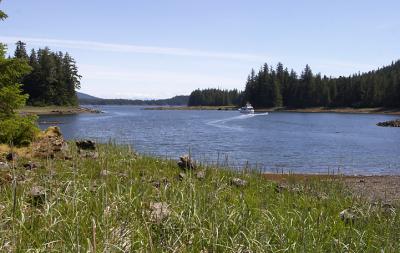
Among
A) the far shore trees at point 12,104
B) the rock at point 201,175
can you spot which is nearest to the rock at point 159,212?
the rock at point 201,175

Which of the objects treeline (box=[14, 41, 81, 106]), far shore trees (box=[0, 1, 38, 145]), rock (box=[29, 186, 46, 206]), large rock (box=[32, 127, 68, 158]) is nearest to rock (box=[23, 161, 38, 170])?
large rock (box=[32, 127, 68, 158])

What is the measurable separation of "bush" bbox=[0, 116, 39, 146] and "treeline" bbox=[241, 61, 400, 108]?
470ft

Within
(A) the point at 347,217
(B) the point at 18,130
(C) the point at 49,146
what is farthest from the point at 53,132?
(A) the point at 347,217

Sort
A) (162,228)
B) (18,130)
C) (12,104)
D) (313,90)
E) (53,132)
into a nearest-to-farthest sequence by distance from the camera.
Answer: (162,228) → (18,130) → (12,104) → (53,132) → (313,90)

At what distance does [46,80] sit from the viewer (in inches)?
5187

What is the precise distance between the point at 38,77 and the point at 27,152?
122173mm

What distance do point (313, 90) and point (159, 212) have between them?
556 ft

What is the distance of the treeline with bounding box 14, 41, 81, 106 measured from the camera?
13088 cm

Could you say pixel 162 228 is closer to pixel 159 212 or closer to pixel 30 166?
pixel 159 212

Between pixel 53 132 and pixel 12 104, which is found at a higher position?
pixel 12 104

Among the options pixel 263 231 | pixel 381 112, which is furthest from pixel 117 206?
pixel 381 112

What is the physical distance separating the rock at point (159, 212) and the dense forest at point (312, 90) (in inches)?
5930

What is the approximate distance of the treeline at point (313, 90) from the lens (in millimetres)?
153250

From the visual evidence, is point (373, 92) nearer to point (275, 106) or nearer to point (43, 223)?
point (275, 106)
